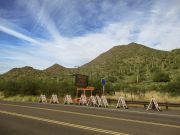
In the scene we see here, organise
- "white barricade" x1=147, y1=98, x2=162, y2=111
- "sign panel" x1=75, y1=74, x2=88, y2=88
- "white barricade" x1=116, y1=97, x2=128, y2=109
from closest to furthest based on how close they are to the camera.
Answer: "white barricade" x1=147, y1=98, x2=162, y2=111
"white barricade" x1=116, y1=97, x2=128, y2=109
"sign panel" x1=75, y1=74, x2=88, y2=88

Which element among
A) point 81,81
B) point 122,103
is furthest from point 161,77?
point 122,103

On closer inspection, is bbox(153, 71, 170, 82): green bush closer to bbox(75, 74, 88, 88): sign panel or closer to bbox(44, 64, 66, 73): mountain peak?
bbox(75, 74, 88, 88): sign panel

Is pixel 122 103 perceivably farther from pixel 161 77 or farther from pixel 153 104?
pixel 161 77

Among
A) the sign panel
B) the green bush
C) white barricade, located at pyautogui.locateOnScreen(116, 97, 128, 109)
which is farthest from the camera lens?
the green bush

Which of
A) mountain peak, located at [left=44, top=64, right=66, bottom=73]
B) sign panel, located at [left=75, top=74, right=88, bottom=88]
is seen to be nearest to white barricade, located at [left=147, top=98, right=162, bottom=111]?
sign panel, located at [left=75, top=74, right=88, bottom=88]

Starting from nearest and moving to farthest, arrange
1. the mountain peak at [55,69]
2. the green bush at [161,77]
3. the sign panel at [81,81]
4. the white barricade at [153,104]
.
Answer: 1. the white barricade at [153,104]
2. the sign panel at [81,81]
3. the green bush at [161,77]
4. the mountain peak at [55,69]

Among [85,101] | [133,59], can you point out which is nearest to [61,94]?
[85,101]

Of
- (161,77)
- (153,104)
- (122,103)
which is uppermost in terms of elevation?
(161,77)

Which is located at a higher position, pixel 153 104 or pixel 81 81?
pixel 81 81

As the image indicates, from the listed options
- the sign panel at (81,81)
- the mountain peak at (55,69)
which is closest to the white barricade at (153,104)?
the sign panel at (81,81)

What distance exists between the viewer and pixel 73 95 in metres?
47.2

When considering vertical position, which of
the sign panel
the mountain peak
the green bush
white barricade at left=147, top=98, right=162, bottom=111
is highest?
the mountain peak

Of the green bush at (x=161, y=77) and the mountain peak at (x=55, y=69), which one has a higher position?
the mountain peak at (x=55, y=69)

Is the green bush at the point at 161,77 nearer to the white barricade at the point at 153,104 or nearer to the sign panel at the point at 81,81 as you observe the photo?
the sign panel at the point at 81,81
